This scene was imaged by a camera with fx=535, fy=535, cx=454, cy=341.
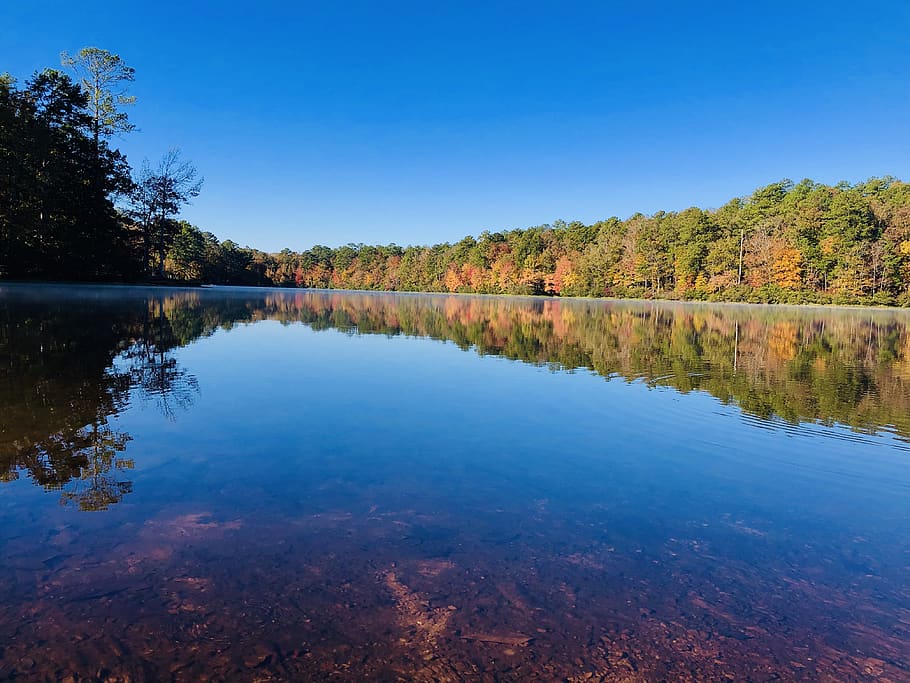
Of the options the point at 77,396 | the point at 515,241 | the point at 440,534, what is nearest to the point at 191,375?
the point at 77,396

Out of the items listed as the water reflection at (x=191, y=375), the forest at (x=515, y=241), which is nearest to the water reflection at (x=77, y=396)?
the water reflection at (x=191, y=375)

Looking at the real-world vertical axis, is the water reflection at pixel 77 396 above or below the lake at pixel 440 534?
above

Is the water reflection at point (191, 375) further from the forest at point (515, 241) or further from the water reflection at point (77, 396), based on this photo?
the forest at point (515, 241)

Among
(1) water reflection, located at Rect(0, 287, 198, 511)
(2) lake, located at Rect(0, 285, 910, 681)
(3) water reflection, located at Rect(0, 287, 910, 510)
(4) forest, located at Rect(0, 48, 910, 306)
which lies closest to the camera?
(2) lake, located at Rect(0, 285, 910, 681)

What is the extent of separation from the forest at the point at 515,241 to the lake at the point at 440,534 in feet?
115

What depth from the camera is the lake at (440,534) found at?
2387 mm

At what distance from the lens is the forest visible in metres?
34.1

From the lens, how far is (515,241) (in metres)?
107

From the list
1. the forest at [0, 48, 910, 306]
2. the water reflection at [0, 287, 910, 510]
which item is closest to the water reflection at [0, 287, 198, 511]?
the water reflection at [0, 287, 910, 510]

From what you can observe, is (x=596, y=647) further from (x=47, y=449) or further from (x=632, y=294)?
(x=632, y=294)

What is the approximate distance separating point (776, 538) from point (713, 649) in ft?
5.08

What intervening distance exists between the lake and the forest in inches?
1375

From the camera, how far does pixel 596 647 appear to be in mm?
2461

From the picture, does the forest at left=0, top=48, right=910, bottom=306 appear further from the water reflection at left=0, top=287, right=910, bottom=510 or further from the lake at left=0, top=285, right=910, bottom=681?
the lake at left=0, top=285, right=910, bottom=681
